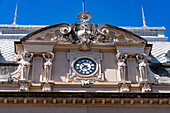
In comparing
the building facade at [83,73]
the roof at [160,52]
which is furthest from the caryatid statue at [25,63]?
the roof at [160,52]

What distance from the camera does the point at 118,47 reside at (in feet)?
82.3

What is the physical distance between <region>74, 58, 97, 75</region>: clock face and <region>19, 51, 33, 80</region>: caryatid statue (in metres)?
2.48

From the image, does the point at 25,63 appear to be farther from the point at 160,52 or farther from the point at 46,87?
the point at 160,52

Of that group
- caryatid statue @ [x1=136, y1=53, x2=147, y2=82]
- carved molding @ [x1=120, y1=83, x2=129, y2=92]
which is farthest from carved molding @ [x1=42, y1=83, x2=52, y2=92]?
caryatid statue @ [x1=136, y1=53, x2=147, y2=82]

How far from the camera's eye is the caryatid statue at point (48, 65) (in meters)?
23.7

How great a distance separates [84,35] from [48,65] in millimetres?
2862

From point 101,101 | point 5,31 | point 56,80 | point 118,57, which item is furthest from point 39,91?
point 5,31

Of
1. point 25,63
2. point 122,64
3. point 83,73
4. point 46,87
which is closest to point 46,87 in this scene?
point 46,87

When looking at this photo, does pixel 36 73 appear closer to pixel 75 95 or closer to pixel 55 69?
pixel 55 69

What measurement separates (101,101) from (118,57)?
123 inches

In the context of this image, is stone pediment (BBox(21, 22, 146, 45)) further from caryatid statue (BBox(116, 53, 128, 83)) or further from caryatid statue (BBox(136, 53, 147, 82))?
caryatid statue (BBox(116, 53, 128, 83))

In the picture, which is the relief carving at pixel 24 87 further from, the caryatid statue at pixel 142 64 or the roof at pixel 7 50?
the caryatid statue at pixel 142 64

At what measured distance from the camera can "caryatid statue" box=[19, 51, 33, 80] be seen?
23.7m

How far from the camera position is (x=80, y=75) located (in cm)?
2402
